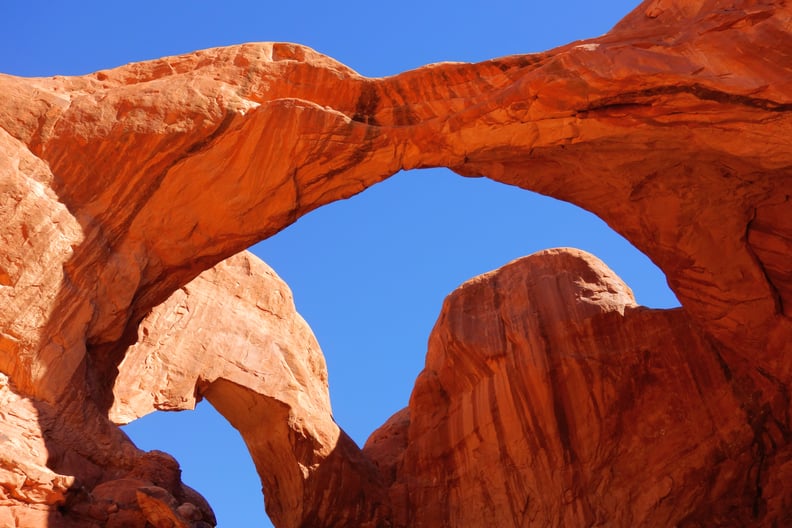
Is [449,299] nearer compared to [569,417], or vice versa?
[569,417]

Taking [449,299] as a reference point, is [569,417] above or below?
below

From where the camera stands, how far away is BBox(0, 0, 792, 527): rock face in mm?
12773

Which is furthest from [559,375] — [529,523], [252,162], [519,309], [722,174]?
[252,162]

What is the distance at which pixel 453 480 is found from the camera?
19.0 meters

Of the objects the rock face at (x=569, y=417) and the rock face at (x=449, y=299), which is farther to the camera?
the rock face at (x=569, y=417)

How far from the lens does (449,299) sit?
20750mm

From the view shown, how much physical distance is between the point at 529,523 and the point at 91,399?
8.82m

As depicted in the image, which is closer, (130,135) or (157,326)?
(130,135)

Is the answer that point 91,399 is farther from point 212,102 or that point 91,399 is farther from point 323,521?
point 323,521

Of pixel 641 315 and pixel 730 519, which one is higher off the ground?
pixel 641 315

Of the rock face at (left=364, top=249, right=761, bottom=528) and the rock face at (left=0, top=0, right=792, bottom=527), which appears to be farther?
the rock face at (left=364, top=249, right=761, bottom=528)

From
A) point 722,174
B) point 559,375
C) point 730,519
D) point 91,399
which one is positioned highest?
point 722,174

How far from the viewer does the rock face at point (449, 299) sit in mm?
12773

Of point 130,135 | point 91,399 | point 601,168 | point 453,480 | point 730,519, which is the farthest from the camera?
point 453,480
